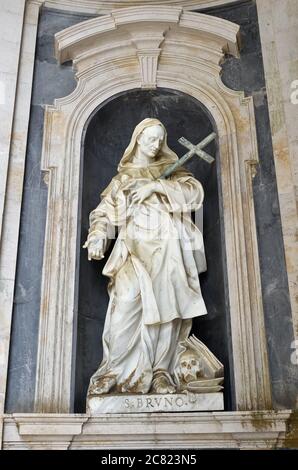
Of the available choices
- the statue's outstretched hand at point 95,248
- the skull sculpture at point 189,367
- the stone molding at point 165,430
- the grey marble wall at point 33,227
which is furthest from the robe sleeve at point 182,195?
the stone molding at point 165,430

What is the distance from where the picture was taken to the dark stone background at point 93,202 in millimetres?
5133

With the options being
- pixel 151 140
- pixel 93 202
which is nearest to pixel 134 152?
pixel 151 140

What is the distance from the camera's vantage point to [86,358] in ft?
18.0

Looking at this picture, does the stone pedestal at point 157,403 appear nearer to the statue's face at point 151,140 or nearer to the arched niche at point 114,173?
the arched niche at point 114,173

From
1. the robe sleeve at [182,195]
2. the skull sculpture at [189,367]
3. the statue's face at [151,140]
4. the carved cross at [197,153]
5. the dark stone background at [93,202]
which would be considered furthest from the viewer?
the statue's face at [151,140]

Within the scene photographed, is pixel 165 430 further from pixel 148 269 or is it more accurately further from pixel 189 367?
pixel 148 269

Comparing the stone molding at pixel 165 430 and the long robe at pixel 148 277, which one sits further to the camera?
the long robe at pixel 148 277

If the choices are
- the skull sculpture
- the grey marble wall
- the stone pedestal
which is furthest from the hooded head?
the stone pedestal

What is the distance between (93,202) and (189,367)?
2007 millimetres

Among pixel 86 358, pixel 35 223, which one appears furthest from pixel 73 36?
pixel 86 358

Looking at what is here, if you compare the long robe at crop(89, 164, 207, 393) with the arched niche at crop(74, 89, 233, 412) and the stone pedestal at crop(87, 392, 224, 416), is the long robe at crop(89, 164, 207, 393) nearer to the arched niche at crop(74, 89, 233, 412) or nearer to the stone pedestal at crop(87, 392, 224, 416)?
the stone pedestal at crop(87, 392, 224, 416)

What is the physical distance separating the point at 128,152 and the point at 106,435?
2.65 meters

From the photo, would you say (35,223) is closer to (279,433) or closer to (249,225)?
(249,225)

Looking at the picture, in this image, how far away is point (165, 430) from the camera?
4.71 meters
